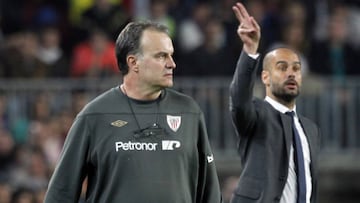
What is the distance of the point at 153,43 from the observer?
8617mm

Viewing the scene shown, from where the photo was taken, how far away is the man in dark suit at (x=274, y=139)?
31.7 feet

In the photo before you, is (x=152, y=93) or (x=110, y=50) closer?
(x=152, y=93)

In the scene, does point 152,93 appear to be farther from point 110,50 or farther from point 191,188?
point 110,50

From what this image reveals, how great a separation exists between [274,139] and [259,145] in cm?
12

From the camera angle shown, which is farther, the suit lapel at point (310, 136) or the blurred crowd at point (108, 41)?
the blurred crowd at point (108, 41)

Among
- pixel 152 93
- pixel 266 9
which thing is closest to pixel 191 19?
pixel 266 9

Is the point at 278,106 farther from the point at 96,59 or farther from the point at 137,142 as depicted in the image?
the point at 96,59

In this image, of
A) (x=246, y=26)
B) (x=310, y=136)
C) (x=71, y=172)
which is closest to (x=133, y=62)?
(x=71, y=172)

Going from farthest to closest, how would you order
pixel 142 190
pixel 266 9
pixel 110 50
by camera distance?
pixel 266 9 < pixel 110 50 < pixel 142 190

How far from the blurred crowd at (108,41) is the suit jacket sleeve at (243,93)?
5.71m

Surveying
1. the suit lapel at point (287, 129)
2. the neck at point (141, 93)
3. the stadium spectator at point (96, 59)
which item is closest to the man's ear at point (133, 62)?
the neck at point (141, 93)

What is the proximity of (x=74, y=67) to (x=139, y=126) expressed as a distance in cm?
823

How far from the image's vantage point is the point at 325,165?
657 inches

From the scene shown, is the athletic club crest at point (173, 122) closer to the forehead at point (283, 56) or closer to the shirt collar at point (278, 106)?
the shirt collar at point (278, 106)
